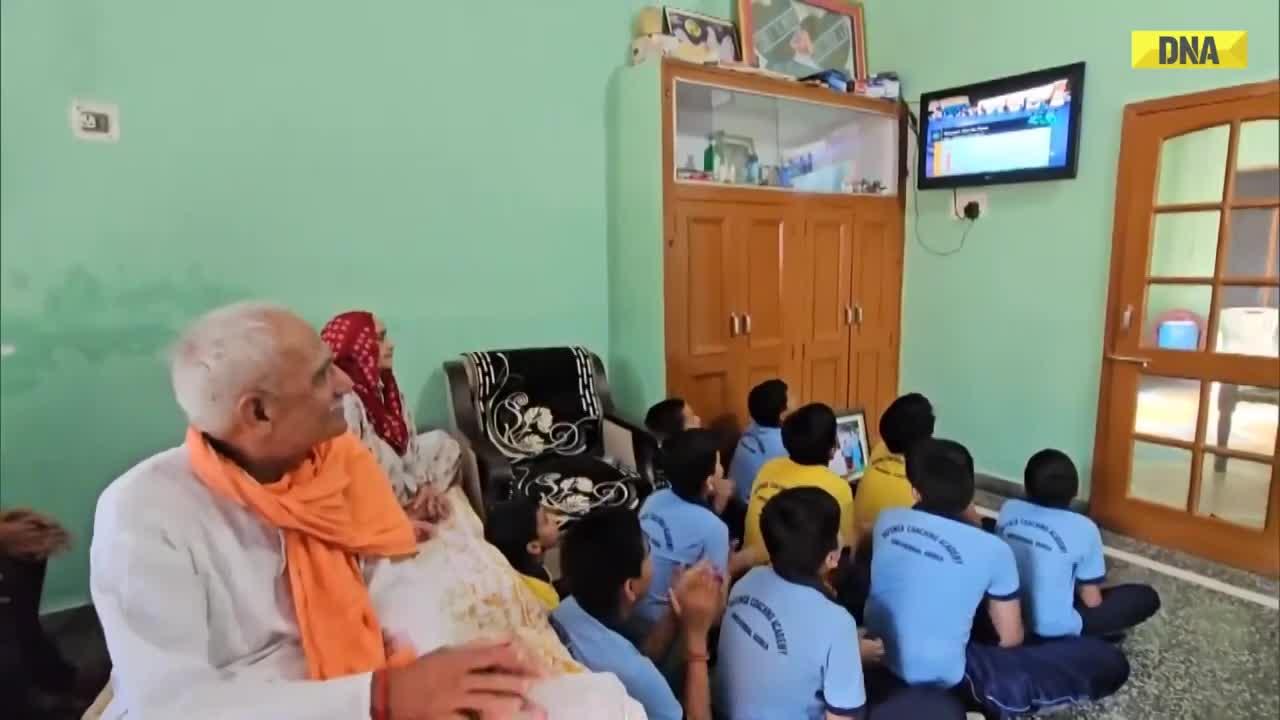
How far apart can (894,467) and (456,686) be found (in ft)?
5.77

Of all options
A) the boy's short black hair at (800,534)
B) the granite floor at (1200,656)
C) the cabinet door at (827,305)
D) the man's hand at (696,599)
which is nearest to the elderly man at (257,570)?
the man's hand at (696,599)

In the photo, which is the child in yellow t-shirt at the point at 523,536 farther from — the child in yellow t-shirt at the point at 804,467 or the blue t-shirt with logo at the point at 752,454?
the blue t-shirt with logo at the point at 752,454

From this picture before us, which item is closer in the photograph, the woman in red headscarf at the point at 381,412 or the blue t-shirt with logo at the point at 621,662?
the blue t-shirt with logo at the point at 621,662

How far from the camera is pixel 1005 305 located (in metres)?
3.55

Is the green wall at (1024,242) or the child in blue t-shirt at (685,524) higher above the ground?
the green wall at (1024,242)

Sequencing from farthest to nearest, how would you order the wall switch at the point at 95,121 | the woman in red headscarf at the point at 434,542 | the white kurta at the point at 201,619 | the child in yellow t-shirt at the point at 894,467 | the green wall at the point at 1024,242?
the green wall at the point at 1024,242
the child in yellow t-shirt at the point at 894,467
the wall switch at the point at 95,121
the woman in red headscarf at the point at 434,542
the white kurta at the point at 201,619

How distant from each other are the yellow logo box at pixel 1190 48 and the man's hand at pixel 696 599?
9.25 feet

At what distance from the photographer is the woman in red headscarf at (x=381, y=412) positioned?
2.06 metres

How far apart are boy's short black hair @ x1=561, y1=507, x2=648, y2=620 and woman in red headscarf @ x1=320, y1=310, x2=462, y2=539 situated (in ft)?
2.34

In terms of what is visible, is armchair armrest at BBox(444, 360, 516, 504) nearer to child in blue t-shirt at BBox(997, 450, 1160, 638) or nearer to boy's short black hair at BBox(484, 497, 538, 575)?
boy's short black hair at BBox(484, 497, 538, 575)

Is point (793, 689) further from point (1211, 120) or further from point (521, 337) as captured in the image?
point (1211, 120)

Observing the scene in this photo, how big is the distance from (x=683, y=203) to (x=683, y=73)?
1.80 ft

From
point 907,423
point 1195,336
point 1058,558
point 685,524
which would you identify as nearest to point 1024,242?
point 1195,336

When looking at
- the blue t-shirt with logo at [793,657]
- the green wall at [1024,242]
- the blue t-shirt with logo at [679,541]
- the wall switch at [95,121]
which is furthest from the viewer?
the green wall at [1024,242]
